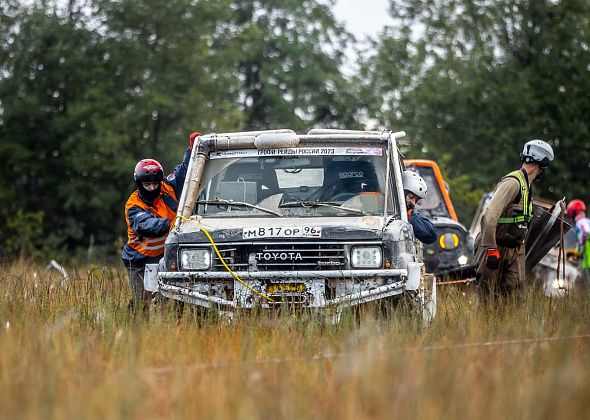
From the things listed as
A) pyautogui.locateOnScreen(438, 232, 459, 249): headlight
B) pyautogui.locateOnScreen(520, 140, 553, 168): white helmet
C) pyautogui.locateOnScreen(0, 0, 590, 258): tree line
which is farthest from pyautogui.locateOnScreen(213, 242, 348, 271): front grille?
pyautogui.locateOnScreen(0, 0, 590, 258): tree line

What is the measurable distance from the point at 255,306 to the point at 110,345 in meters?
1.55

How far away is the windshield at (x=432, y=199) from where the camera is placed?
592 inches

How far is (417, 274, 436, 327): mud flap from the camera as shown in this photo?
866cm

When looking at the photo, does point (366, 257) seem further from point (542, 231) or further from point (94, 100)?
point (94, 100)

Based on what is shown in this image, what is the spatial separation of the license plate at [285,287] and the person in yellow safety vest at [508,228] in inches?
86.2

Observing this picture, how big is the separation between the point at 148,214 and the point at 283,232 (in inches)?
64.1

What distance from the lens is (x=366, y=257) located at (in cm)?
856

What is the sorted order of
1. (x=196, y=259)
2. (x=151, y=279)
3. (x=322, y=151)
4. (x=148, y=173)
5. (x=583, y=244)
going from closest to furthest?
(x=196, y=259)
(x=151, y=279)
(x=322, y=151)
(x=148, y=173)
(x=583, y=244)

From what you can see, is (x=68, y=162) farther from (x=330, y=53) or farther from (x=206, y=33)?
(x=330, y=53)

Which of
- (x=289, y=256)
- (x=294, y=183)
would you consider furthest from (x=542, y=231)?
(x=289, y=256)

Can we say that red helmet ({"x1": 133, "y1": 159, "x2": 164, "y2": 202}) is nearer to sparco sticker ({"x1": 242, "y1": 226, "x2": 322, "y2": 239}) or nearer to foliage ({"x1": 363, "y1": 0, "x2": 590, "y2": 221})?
sparco sticker ({"x1": 242, "y1": 226, "x2": 322, "y2": 239})

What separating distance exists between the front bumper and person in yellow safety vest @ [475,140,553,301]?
187cm

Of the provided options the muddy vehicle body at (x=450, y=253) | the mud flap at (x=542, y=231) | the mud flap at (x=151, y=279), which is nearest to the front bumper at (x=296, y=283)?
the mud flap at (x=151, y=279)

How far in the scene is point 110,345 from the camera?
7.13m
